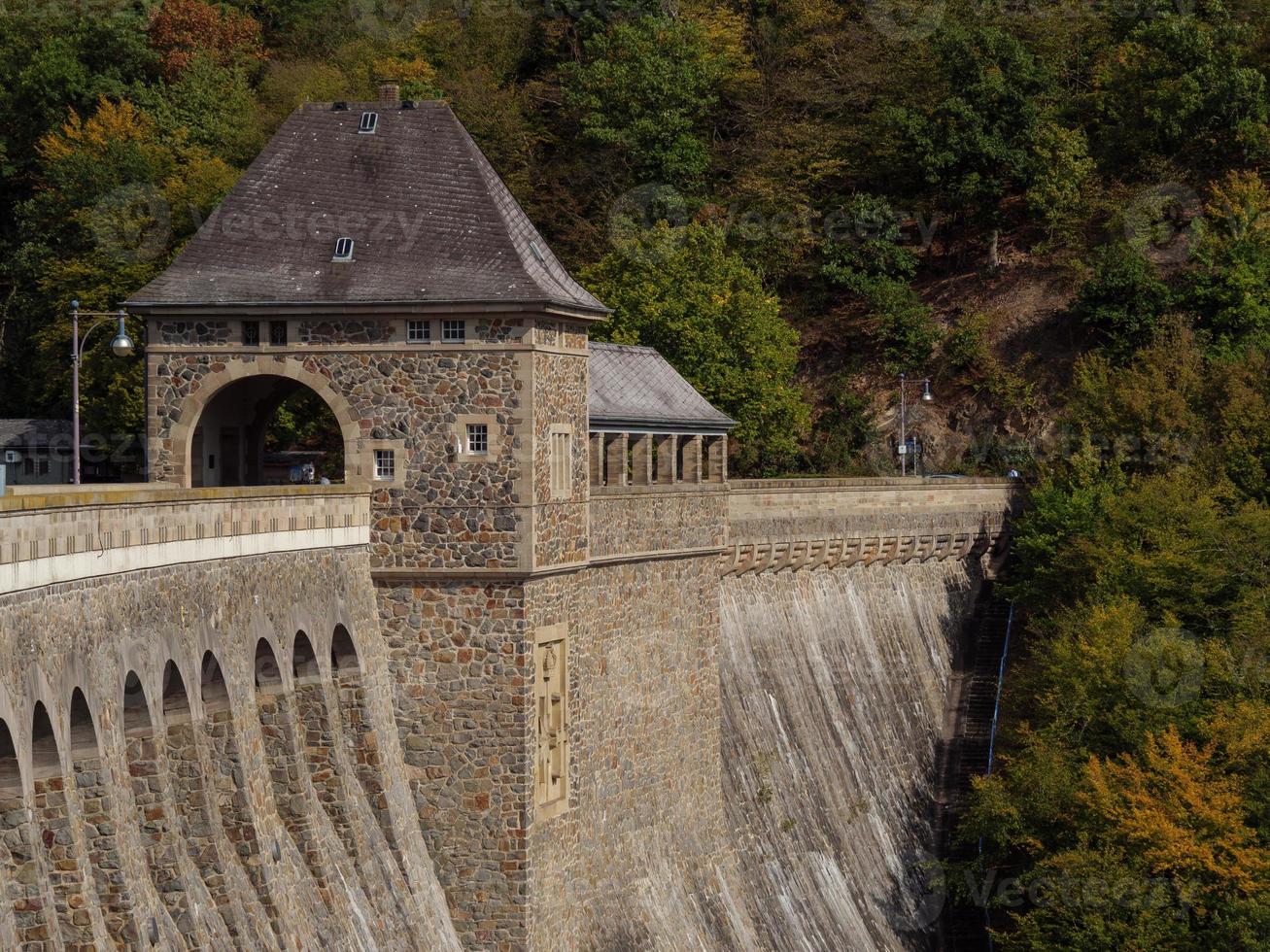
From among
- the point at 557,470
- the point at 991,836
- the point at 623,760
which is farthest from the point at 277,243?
the point at 991,836

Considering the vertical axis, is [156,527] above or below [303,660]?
above

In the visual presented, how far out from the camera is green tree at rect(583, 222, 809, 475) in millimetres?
64750

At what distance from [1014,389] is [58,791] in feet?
165

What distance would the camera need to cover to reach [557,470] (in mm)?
39188

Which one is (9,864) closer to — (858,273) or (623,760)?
(623,760)

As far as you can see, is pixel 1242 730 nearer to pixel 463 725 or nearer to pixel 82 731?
pixel 463 725

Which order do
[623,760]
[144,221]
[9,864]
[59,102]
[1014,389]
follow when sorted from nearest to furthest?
[9,864] → [623,760] → [144,221] → [1014,389] → [59,102]

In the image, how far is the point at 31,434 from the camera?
58656 mm

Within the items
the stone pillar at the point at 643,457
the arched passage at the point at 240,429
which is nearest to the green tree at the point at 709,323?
the stone pillar at the point at 643,457

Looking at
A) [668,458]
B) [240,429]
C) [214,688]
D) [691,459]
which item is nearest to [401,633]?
[240,429]

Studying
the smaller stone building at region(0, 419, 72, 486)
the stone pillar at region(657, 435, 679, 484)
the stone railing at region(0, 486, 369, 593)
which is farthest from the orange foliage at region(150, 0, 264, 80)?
the stone railing at region(0, 486, 369, 593)

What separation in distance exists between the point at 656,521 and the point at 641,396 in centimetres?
279

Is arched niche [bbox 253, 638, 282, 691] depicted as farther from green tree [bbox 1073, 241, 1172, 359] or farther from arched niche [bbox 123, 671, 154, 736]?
green tree [bbox 1073, 241, 1172, 359]

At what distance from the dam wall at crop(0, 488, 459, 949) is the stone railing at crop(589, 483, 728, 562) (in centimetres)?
575
